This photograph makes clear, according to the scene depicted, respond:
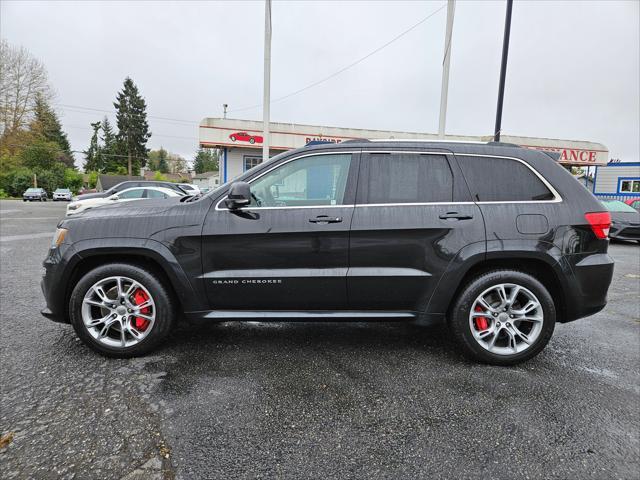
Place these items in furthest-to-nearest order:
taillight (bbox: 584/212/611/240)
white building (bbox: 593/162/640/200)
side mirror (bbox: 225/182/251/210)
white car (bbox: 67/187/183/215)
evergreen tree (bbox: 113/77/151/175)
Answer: evergreen tree (bbox: 113/77/151/175)
white building (bbox: 593/162/640/200)
white car (bbox: 67/187/183/215)
taillight (bbox: 584/212/611/240)
side mirror (bbox: 225/182/251/210)

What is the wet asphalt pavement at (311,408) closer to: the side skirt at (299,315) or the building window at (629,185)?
the side skirt at (299,315)

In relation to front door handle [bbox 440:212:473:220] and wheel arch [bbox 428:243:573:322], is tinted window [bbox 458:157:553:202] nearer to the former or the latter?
front door handle [bbox 440:212:473:220]

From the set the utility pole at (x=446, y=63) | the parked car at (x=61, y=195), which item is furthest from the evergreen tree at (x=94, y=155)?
the utility pole at (x=446, y=63)

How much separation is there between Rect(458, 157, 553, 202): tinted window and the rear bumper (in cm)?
58

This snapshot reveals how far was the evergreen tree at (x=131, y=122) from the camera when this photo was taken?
70.0m

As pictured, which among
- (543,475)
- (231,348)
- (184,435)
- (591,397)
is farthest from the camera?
(231,348)

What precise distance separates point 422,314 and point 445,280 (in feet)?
1.11

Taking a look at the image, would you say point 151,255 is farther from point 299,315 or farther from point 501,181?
point 501,181

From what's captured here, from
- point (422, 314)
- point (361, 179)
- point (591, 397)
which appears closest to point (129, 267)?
point (361, 179)

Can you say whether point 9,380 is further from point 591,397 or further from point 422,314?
point 591,397

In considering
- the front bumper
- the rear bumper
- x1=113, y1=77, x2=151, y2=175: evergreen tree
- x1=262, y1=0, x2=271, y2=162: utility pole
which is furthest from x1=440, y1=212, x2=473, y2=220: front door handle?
x1=113, y1=77, x2=151, y2=175: evergreen tree

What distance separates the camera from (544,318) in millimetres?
3074

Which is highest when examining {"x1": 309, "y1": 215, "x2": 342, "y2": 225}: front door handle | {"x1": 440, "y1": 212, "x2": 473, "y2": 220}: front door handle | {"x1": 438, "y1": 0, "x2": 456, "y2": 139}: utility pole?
{"x1": 438, "y1": 0, "x2": 456, "y2": 139}: utility pole

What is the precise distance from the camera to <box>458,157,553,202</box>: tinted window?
3.13 metres
